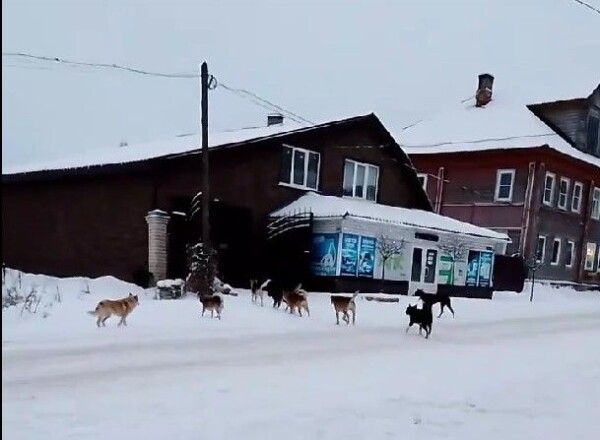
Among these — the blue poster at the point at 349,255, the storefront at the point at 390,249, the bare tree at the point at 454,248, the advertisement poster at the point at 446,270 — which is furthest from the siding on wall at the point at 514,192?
the blue poster at the point at 349,255

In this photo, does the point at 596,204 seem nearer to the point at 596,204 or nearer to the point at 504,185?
the point at 596,204

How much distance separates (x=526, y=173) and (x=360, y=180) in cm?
1051

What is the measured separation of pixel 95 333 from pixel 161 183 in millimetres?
9177

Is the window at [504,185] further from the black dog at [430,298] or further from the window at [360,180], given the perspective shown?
the black dog at [430,298]

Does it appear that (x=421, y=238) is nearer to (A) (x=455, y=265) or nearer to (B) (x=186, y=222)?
(A) (x=455, y=265)

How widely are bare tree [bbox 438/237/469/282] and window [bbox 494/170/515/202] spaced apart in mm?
7195

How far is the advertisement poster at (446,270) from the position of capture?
82.5ft

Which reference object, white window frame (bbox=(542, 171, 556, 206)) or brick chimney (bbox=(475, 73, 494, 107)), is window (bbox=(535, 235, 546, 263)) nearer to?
white window frame (bbox=(542, 171, 556, 206))

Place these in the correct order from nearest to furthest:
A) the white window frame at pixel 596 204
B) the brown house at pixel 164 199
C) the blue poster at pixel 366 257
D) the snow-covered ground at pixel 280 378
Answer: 1. the snow-covered ground at pixel 280 378
2. the brown house at pixel 164 199
3. the blue poster at pixel 366 257
4. the white window frame at pixel 596 204

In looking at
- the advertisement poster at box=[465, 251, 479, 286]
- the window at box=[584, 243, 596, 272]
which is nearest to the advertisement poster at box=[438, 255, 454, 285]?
the advertisement poster at box=[465, 251, 479, 286]

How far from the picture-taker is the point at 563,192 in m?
33.5

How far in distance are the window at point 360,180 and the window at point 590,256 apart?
17.0m

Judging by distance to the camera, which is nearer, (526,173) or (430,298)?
(430,298)

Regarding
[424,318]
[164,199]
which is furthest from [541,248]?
[424,318]
